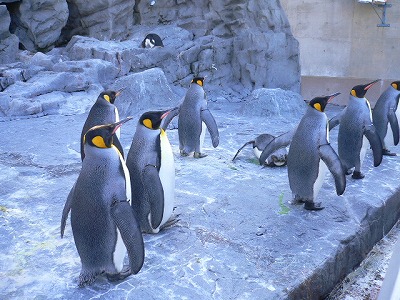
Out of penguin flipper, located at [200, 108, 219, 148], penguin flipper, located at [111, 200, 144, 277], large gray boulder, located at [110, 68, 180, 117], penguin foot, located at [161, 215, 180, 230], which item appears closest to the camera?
penguin flipper, located at [111, 200, 144, 277]

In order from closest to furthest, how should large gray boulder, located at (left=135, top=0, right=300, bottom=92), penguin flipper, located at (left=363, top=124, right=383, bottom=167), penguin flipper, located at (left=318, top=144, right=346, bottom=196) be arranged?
1. penguin flipper, located at (left=318, top=144, right=346, bottom=196)
2. penguin flipper, located at (left=363, top=124, right=383, bottom=167)
3. large gray boulder, located at (left=135, top=0, right=300, bottom=92)

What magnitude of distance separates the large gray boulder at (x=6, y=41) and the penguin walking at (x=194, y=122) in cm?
506

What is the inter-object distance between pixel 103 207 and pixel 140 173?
61cm

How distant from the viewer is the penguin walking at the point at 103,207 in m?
2.41

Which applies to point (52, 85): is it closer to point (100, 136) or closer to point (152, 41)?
point (152, 41)

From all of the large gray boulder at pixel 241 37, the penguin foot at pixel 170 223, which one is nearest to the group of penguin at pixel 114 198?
the penguin foot at pixel 170 223

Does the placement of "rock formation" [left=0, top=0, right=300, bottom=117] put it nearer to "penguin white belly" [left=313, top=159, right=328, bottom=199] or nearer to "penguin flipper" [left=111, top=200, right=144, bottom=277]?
"penguin white belly" [left=313, top=159, right=328, bottom=199]

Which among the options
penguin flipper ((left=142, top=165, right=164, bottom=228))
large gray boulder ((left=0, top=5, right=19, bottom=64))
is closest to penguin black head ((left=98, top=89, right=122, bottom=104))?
penguin flipper ((left=142, top=165, right=164, bottom=228))

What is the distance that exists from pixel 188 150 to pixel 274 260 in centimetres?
227

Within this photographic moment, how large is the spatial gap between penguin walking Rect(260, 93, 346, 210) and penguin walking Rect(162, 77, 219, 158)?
134 centimetres

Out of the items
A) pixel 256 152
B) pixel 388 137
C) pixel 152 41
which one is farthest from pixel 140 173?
pixel 152 41

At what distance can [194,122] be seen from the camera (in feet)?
16.3

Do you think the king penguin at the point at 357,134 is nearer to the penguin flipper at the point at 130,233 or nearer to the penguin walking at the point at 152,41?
the penguin flipper at the point at 130,233

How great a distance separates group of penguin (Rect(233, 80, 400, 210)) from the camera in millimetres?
3574
